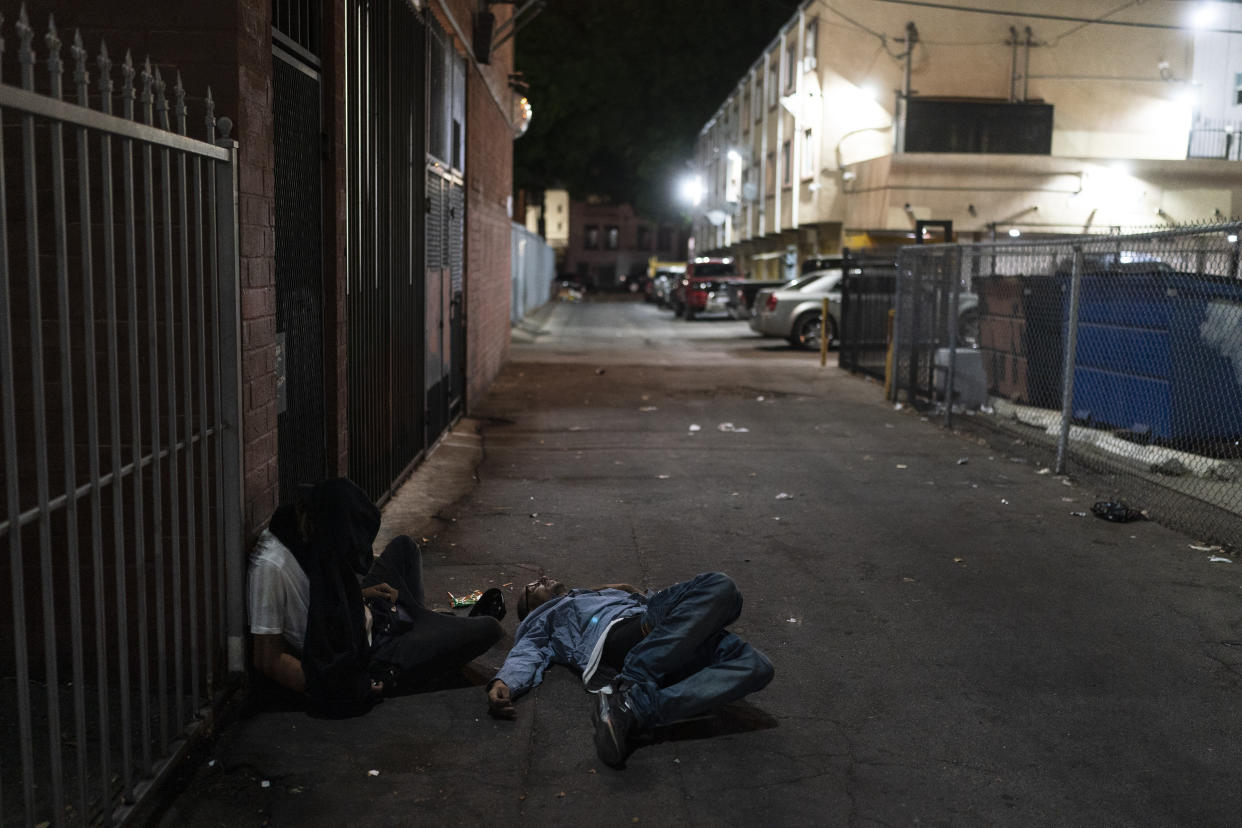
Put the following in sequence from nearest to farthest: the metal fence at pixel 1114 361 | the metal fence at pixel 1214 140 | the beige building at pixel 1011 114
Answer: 1. the metal fence at pixel 1114 361
2. the beige building at pixel 1011 114
3. the metal fence at pixel 1214 140

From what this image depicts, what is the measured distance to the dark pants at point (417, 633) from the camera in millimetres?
4656

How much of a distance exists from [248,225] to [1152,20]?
31.1 metres

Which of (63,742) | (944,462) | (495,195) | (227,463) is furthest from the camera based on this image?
(495,195)

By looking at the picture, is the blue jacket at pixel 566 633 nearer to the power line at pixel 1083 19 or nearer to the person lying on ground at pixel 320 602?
the person lying on ground at pixel 320 602

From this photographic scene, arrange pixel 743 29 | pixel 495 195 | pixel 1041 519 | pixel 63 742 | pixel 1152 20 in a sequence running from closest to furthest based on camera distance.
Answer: pixel 63 742
pixel 1041 519
pixel 495 195
pixel 1152 20
pixel 743 29

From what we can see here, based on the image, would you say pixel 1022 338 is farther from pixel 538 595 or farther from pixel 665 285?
pixel 665 285

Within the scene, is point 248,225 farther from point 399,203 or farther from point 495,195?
point 495,195

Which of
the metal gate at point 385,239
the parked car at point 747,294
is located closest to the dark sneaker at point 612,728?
the metal gate at point 385,239

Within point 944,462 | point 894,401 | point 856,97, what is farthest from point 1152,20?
point 944,462

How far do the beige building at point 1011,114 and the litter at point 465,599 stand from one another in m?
23.6

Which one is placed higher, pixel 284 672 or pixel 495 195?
pixel 495 195

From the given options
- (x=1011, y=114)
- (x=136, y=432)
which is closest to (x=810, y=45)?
(x=1011, y=114)

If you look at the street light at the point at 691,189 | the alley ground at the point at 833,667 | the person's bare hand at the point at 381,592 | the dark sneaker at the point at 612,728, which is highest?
the street light at the point at 691,189

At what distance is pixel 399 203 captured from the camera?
8.45 m
